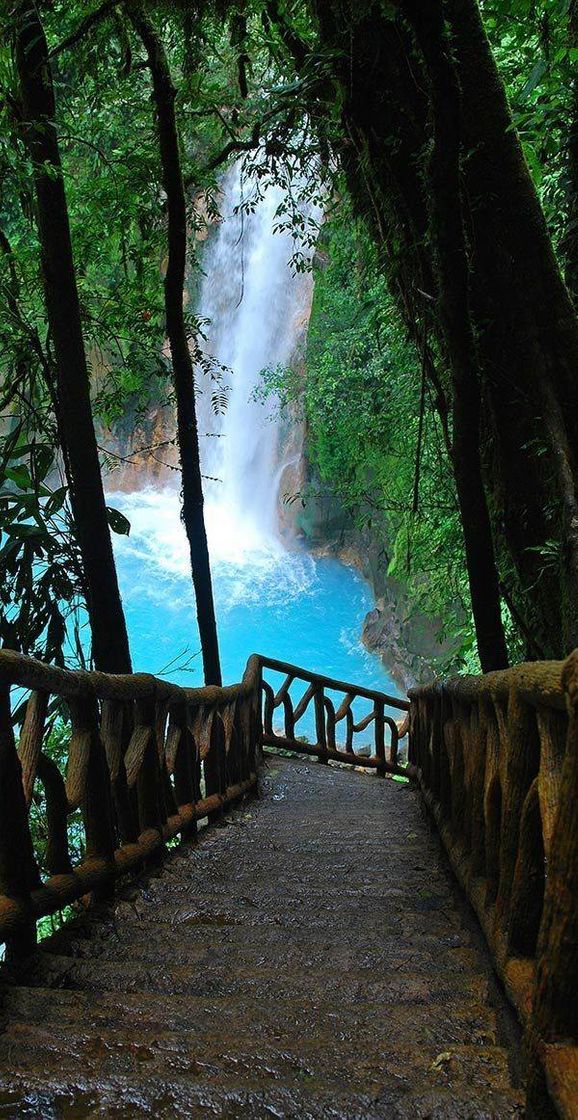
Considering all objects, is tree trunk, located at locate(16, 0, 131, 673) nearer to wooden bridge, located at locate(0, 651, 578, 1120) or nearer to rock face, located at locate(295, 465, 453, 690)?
wooden bridge, located at locate(0, 651, 578, 1120)

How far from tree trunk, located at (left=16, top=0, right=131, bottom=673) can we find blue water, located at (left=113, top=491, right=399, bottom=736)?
15.6 metres

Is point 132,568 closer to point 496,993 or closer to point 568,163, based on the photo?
point 568,163

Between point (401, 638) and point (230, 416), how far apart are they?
10679 millimetres

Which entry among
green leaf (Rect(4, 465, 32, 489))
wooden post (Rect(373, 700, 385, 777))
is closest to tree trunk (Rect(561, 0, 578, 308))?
green leaf (Rect(4, 465, 32, 489))

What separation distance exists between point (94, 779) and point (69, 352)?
246 cm

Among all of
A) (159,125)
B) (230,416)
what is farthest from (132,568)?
(159,125)

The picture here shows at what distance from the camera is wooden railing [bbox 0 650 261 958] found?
2062 mm

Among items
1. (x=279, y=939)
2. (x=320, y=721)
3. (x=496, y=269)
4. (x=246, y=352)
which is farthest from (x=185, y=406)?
(x=246, y=352)

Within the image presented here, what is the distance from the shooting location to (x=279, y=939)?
2.55 m

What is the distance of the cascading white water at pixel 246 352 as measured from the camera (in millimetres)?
23172

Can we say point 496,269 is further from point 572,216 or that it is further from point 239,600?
point 239,600

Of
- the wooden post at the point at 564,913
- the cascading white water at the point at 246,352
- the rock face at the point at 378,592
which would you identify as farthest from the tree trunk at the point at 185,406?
the cascading white water at the point at 246,352

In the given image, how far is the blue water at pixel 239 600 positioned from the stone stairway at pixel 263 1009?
16579 mm

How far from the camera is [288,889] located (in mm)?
3271
